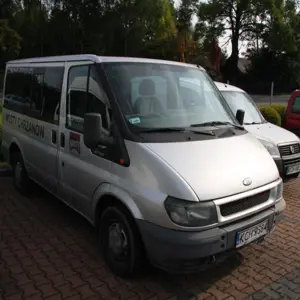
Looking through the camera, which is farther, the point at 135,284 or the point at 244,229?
the point at 135,284

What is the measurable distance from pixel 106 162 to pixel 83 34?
40.1 metres

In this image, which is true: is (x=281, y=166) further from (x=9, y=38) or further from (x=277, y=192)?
(x=9, y=38)

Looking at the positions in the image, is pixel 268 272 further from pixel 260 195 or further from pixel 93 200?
pixel 93 200

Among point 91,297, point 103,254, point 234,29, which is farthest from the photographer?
point 234,29

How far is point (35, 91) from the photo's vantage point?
531 centimetres

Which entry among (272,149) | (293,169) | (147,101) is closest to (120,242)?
(147,101)

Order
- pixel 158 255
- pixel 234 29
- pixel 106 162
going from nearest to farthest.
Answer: pixel 158 255, pixel 106 162, pixel 234 29

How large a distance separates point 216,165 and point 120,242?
1169 mm

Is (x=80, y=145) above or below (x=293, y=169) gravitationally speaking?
above

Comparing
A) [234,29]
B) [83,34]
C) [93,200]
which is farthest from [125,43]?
[93,200]

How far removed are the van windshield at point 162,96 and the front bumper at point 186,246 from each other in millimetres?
1044

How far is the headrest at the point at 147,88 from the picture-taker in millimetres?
3884

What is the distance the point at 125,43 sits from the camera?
41.2 meters

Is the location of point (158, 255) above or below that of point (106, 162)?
below
